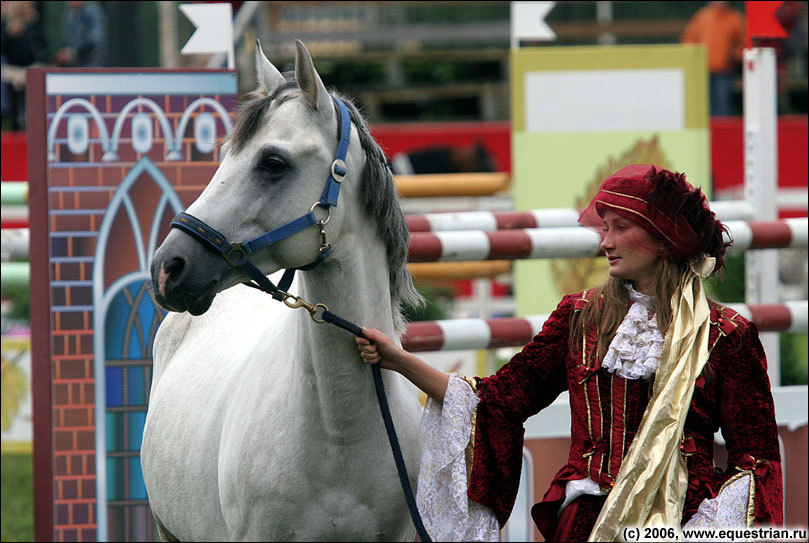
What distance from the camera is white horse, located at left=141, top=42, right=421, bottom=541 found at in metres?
2.85

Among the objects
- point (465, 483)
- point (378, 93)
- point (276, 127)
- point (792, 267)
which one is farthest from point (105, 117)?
point (378, 93)

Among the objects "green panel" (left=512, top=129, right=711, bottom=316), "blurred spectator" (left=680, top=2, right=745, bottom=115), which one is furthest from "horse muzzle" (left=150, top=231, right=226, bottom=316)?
"blurred spectator" (left=680, top=2, right=745, bottom=115)

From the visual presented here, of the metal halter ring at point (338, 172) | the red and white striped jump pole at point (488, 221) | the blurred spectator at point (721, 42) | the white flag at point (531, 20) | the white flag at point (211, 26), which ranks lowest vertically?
the red and white striped jump pole at point (488, 221)

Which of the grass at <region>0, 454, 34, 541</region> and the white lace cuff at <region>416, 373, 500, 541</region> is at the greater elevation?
the white lace cuff at <region>416, 373, 500, 541</region>

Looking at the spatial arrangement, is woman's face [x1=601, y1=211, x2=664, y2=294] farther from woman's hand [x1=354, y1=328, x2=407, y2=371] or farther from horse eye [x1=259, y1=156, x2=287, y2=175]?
horse eye [x1=259, y1=156, x2=287, y2=175]

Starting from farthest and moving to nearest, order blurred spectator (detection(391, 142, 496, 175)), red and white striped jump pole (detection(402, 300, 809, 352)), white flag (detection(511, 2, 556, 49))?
1. blurred spectator (detection(391, 142, 496, 175))
2. white flag (detection(511, 2, 556, 49))
3. red and white striped jump pole (detection(402, 300, 809, 352))

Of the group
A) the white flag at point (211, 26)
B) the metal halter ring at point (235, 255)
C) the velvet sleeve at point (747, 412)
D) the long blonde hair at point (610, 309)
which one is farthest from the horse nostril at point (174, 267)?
the white flag at point (211, 26)

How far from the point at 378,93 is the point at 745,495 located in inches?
406

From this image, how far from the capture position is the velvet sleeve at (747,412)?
2.77 metres

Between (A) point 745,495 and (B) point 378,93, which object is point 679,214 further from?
(B) point 378,93

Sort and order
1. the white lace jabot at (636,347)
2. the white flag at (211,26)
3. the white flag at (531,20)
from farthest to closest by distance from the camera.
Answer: the white flag at (531,20) < the white flag at (211,26) < the white lace jabot at (636,347)

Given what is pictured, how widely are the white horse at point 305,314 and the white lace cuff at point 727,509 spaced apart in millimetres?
824

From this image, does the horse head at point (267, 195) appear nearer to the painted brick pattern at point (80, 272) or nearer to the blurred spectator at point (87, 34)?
the painted brick pattern at point (80, 272)

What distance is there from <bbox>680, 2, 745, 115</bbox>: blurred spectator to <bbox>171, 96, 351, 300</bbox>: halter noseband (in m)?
8.87
